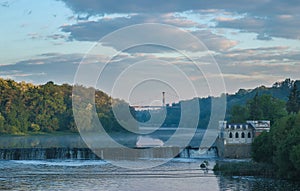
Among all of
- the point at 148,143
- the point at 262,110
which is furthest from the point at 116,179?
the point at 148,143

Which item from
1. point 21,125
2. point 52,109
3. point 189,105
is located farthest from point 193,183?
point 189,105

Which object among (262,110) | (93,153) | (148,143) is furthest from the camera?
(148,143)

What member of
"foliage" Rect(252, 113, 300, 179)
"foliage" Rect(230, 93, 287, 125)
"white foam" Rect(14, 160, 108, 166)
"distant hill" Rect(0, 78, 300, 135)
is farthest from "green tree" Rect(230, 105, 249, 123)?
"distant hill" Rect(0, 78, 300, 135)

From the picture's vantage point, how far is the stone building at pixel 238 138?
228 ft

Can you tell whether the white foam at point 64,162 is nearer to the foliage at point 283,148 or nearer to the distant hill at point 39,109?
the foliage at point 283,148

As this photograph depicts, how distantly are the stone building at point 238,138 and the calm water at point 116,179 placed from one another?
28.4 feet

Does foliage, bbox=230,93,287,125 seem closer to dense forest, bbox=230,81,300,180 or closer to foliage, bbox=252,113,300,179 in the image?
dense forest, bbox=230,81,300,180

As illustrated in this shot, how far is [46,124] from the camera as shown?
12950 centimetres

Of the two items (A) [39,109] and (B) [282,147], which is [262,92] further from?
(B) [282,147]

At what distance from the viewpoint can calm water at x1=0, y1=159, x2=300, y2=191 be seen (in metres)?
44.8

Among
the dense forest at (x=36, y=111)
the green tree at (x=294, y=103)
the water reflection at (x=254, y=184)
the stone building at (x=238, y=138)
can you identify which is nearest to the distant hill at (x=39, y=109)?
the dense forest at (x=36, y=111)

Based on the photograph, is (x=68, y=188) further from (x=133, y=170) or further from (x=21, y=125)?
(x=21, y=125)

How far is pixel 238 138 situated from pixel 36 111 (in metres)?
70.1

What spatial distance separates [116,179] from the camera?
162 ft
